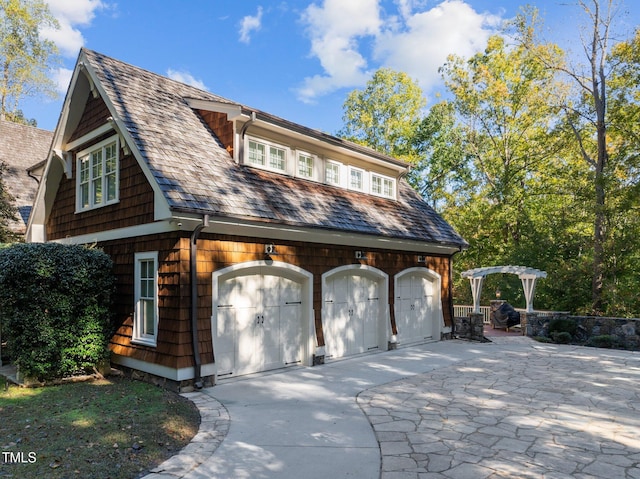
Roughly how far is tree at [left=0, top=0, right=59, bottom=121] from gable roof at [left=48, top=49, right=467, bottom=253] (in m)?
19.2

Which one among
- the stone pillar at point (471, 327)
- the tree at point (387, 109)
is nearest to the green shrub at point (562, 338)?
the stone pillar at point (471, 327)

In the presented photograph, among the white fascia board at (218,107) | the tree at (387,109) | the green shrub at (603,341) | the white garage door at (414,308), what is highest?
the tree at (387,109)

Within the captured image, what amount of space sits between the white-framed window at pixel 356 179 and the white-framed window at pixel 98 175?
6.21 metres

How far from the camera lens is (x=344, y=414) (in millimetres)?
6207

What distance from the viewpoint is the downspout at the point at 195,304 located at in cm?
740

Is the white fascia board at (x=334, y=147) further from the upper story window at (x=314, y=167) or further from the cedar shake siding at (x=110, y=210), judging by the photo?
the cedar shake siding at (x=110, y=210)

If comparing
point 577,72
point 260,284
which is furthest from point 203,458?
point 577,72

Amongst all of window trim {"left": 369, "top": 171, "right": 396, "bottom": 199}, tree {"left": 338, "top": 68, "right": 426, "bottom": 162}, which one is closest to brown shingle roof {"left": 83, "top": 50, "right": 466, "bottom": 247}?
window trim {"left": 369, "top": 171, "right": 396, "bottom": 199}

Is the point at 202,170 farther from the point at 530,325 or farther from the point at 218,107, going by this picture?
the point at 530,325

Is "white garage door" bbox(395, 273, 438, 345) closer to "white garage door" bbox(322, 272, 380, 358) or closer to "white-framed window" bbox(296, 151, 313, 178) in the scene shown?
"white garage door" bbox(322, 272, 380, 358)

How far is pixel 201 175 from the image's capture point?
26.7ft

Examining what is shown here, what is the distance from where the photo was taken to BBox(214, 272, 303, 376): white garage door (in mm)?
8180

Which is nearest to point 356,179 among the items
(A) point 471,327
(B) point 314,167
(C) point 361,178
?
(C) point 361,178

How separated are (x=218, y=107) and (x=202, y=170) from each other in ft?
6.72
